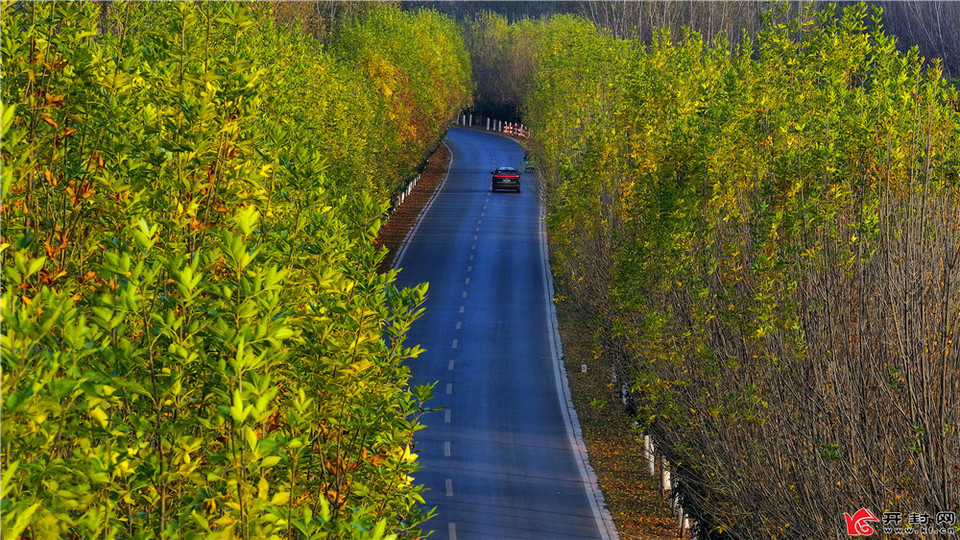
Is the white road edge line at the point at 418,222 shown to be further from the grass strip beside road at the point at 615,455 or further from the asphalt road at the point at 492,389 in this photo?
the grass strip beside road at the point at 615,455

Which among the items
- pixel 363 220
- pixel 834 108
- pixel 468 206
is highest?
pixel 834 108

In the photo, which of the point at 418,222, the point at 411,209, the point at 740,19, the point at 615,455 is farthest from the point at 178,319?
the point at 740,19

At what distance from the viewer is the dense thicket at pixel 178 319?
244 inches

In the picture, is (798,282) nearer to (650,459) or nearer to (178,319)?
(178,319)

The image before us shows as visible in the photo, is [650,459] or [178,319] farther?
[650,459]

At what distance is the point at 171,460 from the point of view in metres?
7.01

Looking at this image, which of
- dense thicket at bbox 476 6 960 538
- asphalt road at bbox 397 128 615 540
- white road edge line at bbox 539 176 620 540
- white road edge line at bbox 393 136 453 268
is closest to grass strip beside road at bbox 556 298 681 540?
white road edge line at bbox 539 176 620 540

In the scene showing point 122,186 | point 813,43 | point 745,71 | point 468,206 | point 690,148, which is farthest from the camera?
point 468,206

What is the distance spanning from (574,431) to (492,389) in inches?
165

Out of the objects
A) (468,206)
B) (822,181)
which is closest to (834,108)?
(822,181)

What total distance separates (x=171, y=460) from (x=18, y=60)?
5.35m

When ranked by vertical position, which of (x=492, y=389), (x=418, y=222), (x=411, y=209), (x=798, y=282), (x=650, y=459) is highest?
(x=798, y=282)

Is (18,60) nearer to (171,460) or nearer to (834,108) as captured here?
(171,460)

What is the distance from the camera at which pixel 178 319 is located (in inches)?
274
